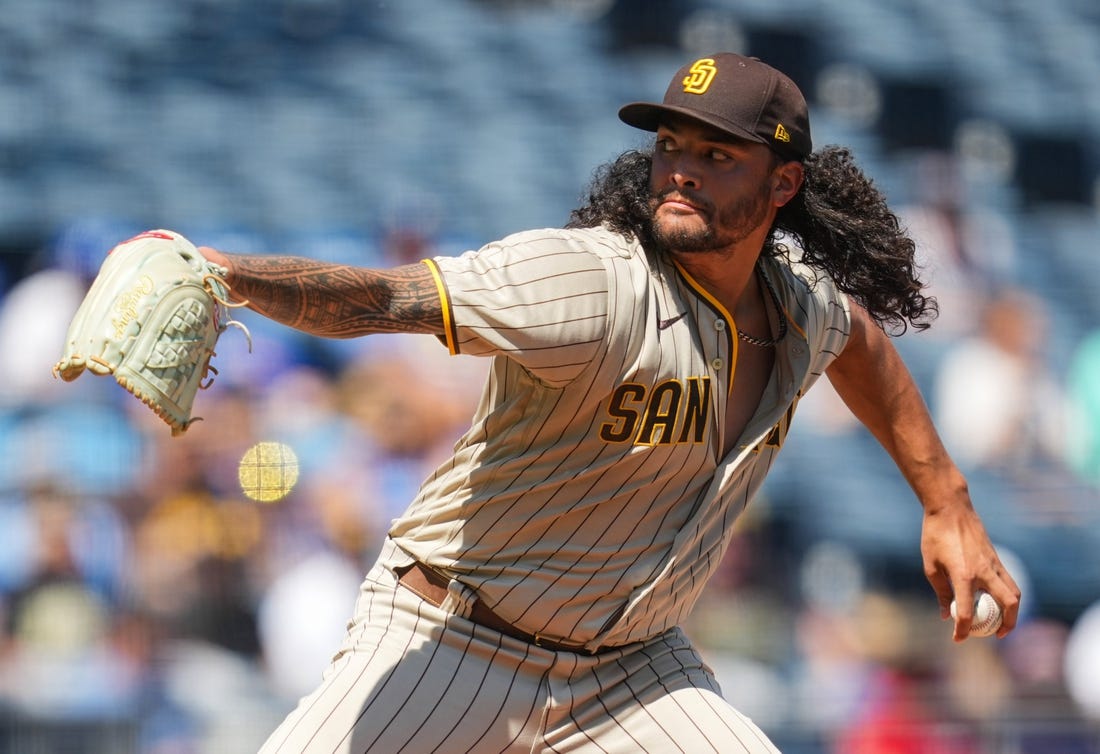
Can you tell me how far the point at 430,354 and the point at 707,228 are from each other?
334cm

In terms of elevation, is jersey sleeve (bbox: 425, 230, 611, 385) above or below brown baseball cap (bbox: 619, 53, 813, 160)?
below

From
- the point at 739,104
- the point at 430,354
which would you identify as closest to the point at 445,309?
the point at 739,104

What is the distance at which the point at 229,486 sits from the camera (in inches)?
216

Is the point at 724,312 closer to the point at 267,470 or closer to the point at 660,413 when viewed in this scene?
the point at 660,413

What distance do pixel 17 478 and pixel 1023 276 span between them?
4611mm

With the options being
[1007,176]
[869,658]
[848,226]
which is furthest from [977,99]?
[848,226]

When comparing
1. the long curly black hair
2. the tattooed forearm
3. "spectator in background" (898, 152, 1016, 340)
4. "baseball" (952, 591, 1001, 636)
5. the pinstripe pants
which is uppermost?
"spectator in background" (898, 152, 1016, 340)

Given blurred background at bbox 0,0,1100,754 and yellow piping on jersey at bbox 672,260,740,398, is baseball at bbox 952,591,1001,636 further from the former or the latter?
blurred background at bbox 0,0,1100,754

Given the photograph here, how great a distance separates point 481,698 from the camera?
8.52 feet

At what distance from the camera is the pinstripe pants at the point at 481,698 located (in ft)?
8.26

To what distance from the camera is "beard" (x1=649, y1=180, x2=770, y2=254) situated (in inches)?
104

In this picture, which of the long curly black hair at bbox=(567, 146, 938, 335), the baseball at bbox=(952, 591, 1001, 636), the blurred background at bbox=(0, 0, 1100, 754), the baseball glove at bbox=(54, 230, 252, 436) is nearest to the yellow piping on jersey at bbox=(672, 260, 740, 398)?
the long curly black hair at bbox=(567, 146, 938, 335)

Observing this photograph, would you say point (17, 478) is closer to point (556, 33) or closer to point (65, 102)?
point (65, 102)

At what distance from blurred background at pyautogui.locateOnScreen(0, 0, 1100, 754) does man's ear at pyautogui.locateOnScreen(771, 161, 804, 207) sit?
1920 mm
